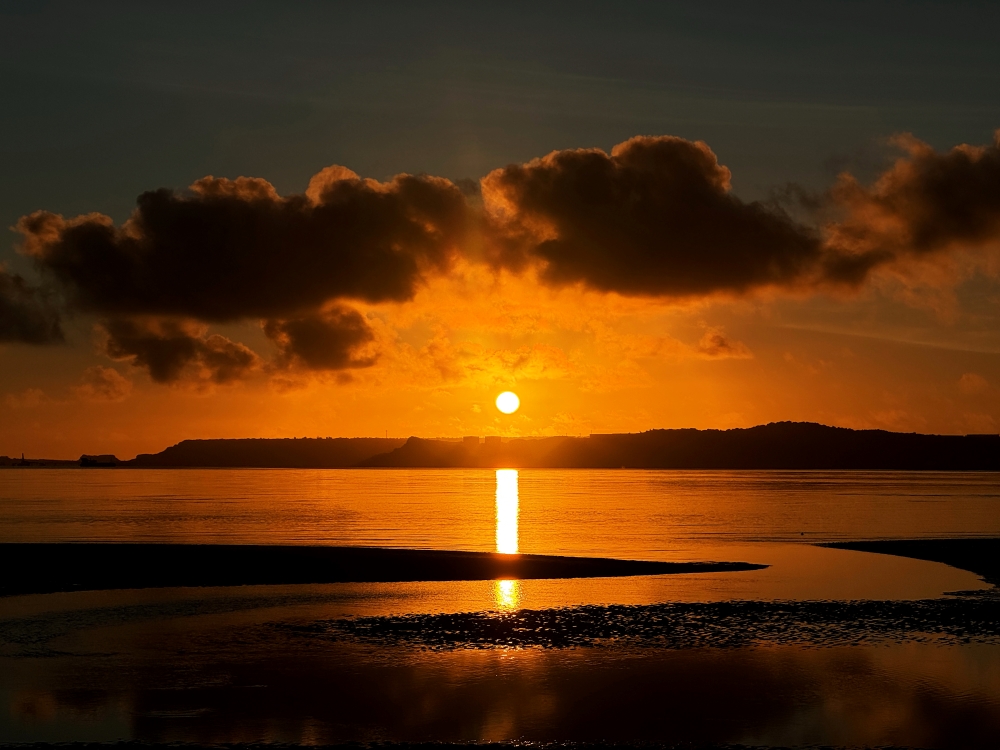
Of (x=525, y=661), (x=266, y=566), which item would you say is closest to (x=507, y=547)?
(x=266, y=566)

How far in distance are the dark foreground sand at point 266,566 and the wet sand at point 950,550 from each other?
11.1 metres

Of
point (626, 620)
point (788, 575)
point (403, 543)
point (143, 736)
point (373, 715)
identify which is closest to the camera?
point (143, 736)

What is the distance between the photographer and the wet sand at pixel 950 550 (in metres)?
49.4

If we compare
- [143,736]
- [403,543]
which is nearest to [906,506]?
[403,543]

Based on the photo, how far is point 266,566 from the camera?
4791cm

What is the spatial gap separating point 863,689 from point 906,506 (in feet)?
334

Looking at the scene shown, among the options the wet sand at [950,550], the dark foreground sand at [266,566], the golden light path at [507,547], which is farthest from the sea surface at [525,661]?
the wet sand at [950,550]

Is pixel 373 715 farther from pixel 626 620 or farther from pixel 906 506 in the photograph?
pixel 906 506

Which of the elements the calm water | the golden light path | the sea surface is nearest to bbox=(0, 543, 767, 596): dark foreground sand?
the sea surface

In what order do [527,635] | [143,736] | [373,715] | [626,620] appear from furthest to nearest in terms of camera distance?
[626,620]
[527,635]
[373,715]
[143,736]

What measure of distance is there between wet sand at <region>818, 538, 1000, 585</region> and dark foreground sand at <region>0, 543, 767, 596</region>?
11092mm

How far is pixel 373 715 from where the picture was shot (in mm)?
20281

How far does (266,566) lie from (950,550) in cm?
3919

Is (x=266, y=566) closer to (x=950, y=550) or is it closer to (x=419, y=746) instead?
(x=419, y=746)
